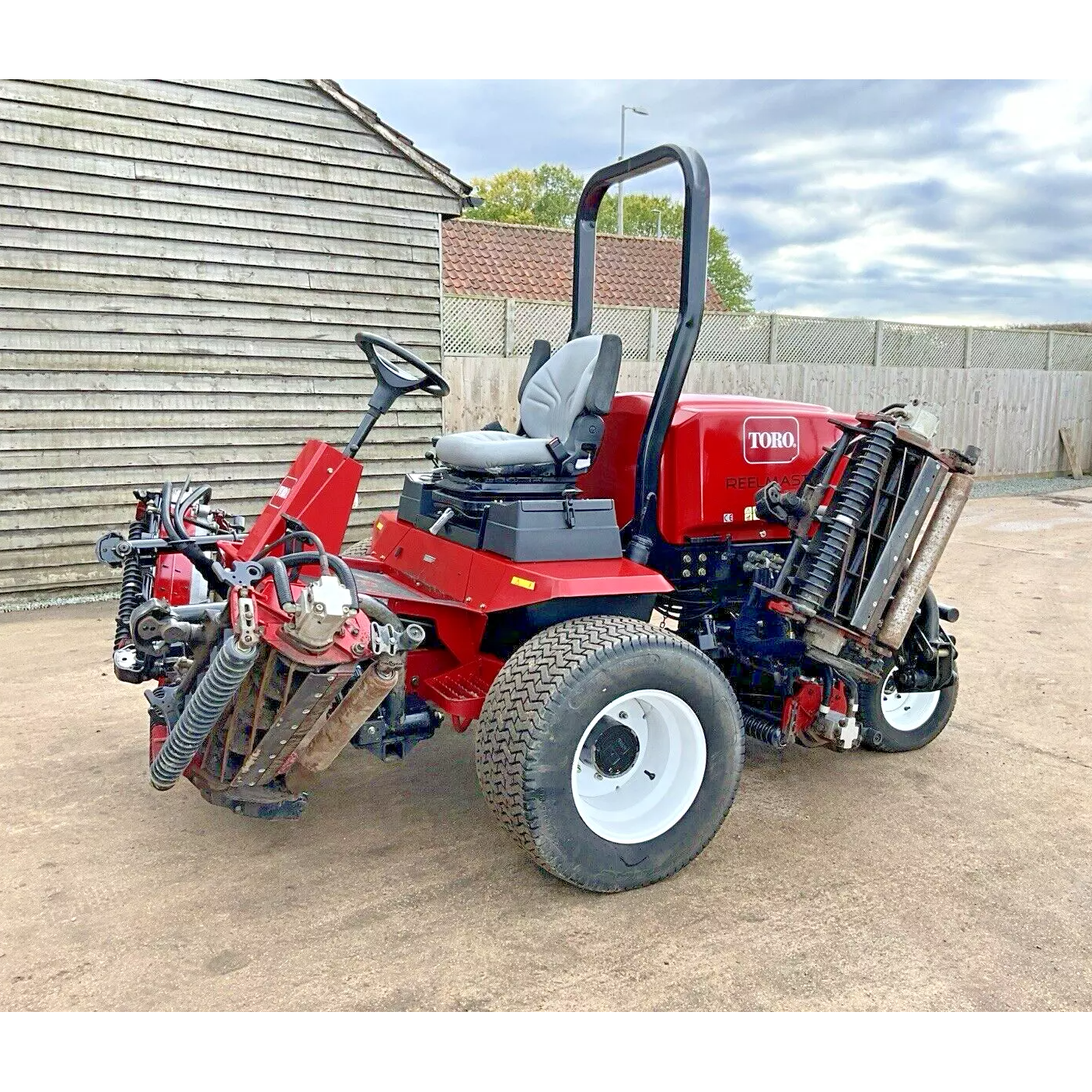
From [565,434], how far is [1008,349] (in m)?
13.6

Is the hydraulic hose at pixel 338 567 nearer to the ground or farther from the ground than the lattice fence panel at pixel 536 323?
nearer to the ground

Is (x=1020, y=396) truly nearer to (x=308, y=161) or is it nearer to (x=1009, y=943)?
(x=308, y=161)

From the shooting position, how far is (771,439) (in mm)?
3705

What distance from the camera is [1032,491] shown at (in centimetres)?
1370

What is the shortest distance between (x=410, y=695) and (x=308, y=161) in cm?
561

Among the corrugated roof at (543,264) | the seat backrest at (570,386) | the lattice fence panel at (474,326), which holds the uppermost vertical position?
the corrugated roof at (543,264)

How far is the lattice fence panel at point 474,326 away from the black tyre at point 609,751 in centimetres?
741

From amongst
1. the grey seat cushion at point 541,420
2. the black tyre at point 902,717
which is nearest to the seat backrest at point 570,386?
the grey seat cushion at point 541,420

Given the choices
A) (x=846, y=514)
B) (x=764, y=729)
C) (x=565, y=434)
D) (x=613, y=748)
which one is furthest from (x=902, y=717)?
(x=565, y=434)

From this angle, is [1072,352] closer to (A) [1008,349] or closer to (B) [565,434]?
(A) [1008,349]

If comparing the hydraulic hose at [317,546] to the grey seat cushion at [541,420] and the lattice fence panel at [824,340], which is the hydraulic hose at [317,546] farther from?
the lattice fence panel at [824,340]

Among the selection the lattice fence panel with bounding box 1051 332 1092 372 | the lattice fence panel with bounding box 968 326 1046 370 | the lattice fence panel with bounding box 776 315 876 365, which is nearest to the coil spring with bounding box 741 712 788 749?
the lattice fence panel with bounding box 776 315 876 365

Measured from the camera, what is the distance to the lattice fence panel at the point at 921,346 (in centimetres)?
1354

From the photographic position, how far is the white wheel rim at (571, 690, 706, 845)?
2955 millimetres
